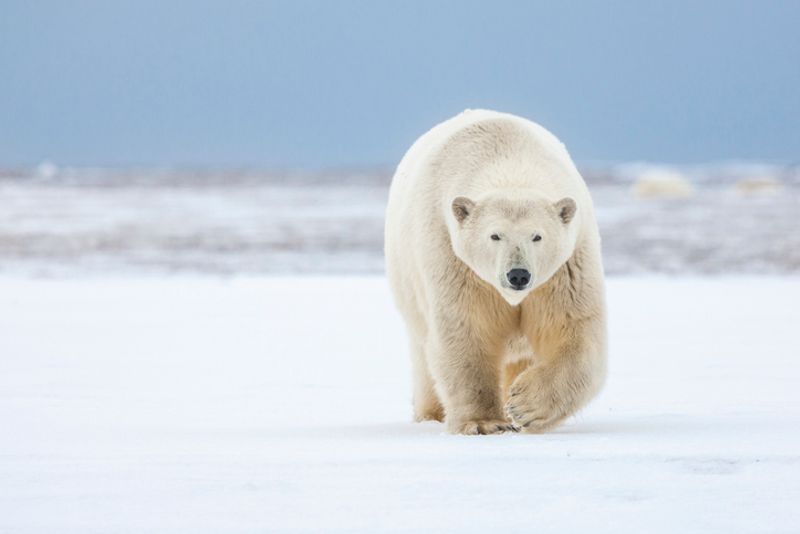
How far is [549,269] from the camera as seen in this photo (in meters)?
4.73

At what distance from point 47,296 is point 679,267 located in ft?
23.5

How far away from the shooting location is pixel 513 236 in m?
4.66

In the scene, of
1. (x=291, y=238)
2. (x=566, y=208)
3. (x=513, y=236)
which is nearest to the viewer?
(x=513, y=236)

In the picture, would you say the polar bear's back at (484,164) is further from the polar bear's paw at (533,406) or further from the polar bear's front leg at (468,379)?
the polar bear's paw at (533,406)

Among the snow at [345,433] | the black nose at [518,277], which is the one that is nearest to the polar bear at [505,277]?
the black nose at [518,277]

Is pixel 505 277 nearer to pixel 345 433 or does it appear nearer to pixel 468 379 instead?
pixel 468 379

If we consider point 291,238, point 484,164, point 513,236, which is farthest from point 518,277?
point 291,238

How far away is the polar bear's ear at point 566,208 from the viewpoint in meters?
4.76

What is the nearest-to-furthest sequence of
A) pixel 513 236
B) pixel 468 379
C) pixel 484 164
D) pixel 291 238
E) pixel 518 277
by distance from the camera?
pixel 518 277 < pixel 513 236 < pixel 468 379 < pixel 484 164 < pixel 291 238

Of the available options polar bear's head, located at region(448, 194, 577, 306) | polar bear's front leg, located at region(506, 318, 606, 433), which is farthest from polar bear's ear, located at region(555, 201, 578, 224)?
polar bear's front leg, located at region(506, 318, 606, 433)

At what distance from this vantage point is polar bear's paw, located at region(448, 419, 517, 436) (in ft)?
16.3

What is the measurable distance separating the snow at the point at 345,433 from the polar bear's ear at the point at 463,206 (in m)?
0.82

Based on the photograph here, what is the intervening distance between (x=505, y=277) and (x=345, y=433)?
89 centimetres

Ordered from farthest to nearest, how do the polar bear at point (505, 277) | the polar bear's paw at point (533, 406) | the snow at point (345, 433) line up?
the polar bear's paw at point (533, 406) < the polar bear at point (505, 277) < the snow at point (345, 433)
